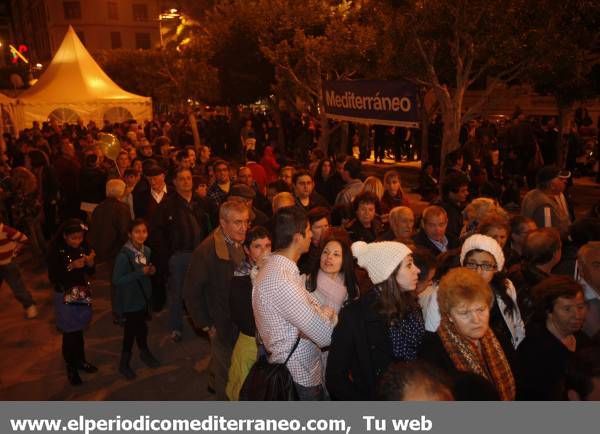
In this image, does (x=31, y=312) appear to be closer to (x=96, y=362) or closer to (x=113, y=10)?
(x=96, y=362)

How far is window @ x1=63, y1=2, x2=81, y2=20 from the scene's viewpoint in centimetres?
6219

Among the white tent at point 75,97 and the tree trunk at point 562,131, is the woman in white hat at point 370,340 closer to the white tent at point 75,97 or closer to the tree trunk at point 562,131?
the tree trunk at point 562,131

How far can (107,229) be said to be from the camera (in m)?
6.37

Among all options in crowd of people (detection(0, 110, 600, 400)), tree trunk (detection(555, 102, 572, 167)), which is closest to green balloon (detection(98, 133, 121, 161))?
crowd of people (detection(0, 110, 600, 400))

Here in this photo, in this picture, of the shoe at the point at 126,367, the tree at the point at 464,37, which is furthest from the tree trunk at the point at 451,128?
the shoe at the point at 126,367

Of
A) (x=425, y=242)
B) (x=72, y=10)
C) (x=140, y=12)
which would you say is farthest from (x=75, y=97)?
(x=140, y=12)

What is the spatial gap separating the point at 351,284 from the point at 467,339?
124 centimetres

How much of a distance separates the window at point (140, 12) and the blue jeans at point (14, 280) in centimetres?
6534

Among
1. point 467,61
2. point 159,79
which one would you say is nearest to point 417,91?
point 467,61

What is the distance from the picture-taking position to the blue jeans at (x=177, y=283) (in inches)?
242

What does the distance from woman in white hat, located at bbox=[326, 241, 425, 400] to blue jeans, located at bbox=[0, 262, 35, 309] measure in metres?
5.45

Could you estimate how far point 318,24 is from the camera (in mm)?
16922

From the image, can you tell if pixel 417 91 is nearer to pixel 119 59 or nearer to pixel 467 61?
pixel 467 61

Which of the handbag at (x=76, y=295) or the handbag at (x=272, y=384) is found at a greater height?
the handbag at (x=272, y=384)
